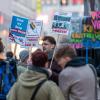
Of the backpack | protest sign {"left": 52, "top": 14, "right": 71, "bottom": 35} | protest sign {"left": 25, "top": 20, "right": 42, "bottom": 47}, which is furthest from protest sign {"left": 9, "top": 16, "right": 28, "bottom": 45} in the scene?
the backpack

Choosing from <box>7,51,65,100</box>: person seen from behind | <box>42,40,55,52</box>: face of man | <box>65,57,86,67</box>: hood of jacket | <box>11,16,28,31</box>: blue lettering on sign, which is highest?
<box>11,16,28,31</box>: blue lettering on sign

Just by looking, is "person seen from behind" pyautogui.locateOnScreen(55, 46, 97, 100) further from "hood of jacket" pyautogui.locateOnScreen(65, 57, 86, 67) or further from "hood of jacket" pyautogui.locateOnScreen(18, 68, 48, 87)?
"hood of jacket" pyautogui.locateOnScreen(18, 68, 48, 87)

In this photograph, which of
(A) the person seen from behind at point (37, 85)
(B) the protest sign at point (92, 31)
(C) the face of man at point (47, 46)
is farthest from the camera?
(B) the protest sign at point (92, 31)

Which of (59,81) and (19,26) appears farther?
(19,26)

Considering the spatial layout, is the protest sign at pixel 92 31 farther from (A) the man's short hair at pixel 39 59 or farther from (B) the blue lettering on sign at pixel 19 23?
(A) the man's short hair at pixel 39 59

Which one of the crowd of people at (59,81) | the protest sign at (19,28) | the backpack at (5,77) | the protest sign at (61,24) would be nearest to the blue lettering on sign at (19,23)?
the protest sign at (19,28)

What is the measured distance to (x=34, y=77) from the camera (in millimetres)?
5309

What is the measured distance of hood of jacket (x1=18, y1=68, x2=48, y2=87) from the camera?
17.4 ft

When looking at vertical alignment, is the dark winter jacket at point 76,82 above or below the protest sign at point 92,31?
below

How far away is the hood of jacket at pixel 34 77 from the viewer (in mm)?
A: 5293

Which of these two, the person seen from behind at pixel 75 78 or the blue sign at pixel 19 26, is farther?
the blue sign at pixel 19 26

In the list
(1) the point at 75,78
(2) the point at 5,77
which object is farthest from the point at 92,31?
(1) the point at 75,78

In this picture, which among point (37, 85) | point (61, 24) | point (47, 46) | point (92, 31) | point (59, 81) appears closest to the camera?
point (37, 85)

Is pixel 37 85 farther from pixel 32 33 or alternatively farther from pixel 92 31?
pixel 92 31
